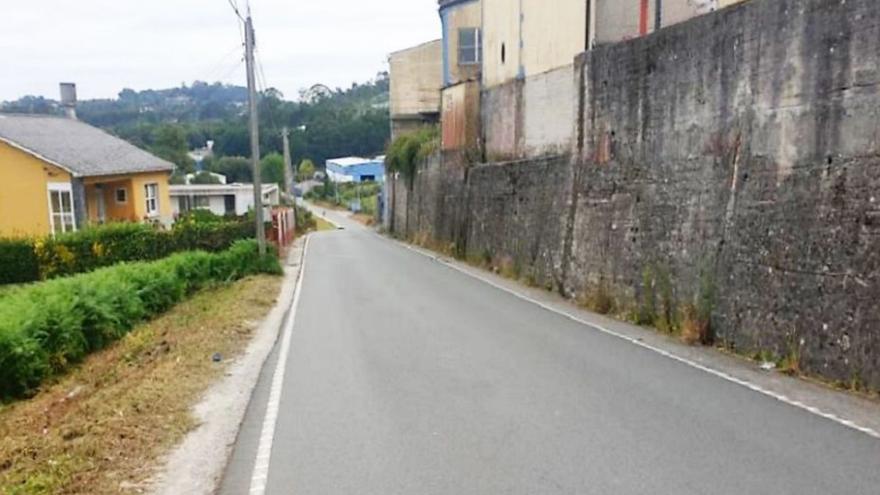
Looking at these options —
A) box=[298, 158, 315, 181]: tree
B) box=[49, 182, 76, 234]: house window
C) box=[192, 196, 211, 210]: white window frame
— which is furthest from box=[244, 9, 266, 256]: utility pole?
box=[298, 158, 315, 181]: tree

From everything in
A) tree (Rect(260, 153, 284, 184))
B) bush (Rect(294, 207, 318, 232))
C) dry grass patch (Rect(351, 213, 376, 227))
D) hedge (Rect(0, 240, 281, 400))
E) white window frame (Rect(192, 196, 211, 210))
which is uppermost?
tree (Rect(260, 153, 284, 184))

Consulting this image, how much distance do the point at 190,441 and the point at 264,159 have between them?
98693 millimetres

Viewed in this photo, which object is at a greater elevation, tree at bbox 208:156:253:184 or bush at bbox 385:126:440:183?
bush at bbox 385:126:440:183

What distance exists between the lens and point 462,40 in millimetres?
41250

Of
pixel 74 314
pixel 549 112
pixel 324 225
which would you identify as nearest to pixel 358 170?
pixel 324 225

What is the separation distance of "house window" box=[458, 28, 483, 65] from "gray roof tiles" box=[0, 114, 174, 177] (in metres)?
16.3

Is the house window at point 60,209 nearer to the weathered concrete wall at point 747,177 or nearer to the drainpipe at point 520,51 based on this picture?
the drainpipe at point 520,51

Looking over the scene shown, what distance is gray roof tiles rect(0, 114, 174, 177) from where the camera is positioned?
1331 inches

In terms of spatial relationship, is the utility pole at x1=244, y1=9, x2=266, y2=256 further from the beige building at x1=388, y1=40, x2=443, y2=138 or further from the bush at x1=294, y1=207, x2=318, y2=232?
the bush at x1=294, y1=207, x2=318, y2=232

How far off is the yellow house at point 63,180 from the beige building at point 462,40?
1593 centimetres

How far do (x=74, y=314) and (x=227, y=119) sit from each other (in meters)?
80.4

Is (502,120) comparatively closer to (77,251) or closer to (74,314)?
(77,251)

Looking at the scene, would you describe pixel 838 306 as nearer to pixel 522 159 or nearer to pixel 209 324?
pixel 209 324

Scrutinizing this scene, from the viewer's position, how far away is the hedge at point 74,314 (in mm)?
10805
